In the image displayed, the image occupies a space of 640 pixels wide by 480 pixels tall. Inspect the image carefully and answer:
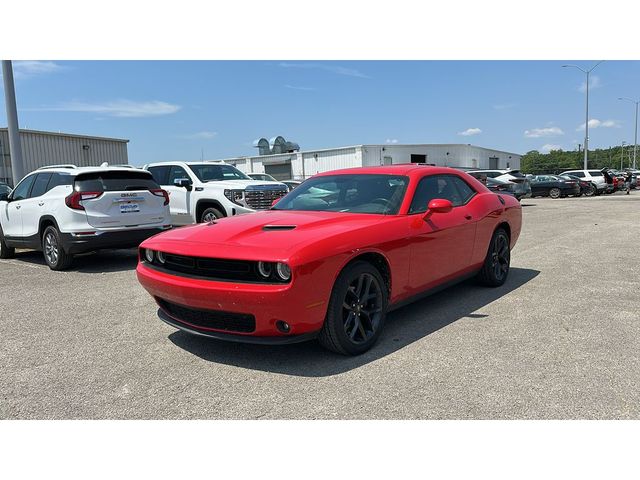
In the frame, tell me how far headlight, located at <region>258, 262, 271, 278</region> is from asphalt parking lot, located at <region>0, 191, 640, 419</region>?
71 centimetres

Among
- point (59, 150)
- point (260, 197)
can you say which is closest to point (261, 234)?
point (260, 197)

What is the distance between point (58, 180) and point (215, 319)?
583 centimetres

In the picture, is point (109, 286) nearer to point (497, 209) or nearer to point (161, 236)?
point (161, 236)

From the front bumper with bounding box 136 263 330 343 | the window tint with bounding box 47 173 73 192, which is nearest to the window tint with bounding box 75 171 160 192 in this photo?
the window tint with bounding box 47 173 73 192

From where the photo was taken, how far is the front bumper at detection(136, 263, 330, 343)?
3.34 m

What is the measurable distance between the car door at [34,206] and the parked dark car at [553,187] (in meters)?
26.9

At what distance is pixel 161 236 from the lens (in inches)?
170

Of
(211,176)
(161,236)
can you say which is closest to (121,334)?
(161,236)

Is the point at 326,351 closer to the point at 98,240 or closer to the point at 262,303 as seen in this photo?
the point at 262,303

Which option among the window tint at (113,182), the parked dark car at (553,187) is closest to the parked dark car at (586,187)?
the parked dark car at (553,187)

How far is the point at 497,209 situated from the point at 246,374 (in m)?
3.74

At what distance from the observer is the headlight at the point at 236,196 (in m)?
9.97

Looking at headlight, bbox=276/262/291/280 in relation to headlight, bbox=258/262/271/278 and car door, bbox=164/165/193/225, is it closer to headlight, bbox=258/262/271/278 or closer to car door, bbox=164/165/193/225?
headlight, bbox=258/262/271/278

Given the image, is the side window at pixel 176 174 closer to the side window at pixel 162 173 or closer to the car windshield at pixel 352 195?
the side window at pixel 162 173
